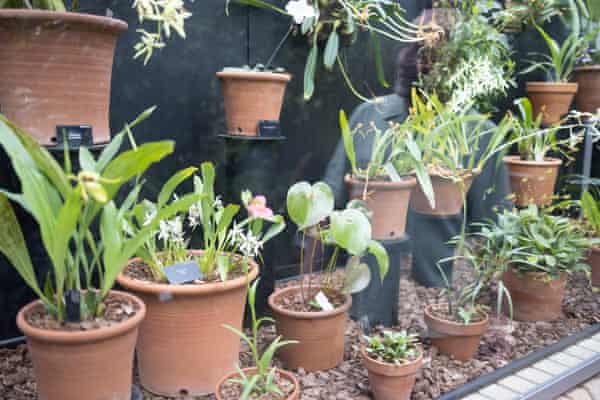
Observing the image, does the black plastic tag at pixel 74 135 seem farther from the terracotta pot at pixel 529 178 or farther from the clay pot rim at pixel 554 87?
the clay pot rim at pixel 554 87

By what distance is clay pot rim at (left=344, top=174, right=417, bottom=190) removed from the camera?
187 centimetres

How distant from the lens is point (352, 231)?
1613 mm

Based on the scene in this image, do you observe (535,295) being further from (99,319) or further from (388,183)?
(99,319)

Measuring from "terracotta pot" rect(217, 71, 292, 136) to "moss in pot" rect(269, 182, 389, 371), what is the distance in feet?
0.97

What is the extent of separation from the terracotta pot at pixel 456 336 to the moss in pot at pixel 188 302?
728 mm

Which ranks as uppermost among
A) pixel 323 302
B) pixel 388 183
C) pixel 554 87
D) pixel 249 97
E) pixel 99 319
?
pixel 554 87

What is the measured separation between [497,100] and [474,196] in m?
0.72

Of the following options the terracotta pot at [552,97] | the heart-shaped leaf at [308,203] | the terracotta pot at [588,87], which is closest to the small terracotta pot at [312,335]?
the heart-shaped leaf at [308,203]

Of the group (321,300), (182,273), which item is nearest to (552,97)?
(321,300)

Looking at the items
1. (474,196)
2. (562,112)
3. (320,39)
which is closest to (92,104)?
(320,39)

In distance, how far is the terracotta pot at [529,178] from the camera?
2582 mm

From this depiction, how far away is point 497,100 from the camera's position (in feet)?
8.87

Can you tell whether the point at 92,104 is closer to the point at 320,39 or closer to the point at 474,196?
the point at 320,39

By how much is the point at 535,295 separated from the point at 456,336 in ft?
1.89
